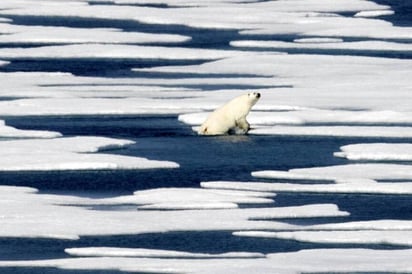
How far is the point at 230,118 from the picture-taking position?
500 inches

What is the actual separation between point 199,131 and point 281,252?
4.23 meters

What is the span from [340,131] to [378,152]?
3.91ft

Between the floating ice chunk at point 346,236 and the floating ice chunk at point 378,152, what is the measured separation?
2531 mm

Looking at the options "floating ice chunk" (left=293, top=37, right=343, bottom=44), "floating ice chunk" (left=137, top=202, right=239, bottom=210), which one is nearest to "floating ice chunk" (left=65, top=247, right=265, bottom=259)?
"floating ice chunk" (left=137, top=202, right=239, bottom=210)

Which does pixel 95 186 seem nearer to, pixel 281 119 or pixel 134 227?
pixel 134 227

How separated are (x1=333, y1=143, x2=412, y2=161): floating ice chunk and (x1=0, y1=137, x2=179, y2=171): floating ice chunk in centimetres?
121

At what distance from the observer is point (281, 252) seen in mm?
8664

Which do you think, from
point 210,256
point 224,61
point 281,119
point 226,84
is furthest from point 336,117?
point 210,256

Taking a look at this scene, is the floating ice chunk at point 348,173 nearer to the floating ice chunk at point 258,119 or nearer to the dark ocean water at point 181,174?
the dark ocean water at point 181,174

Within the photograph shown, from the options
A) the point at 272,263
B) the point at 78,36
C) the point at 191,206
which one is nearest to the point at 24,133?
the point at 191,206

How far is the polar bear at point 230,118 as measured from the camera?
41.7 feet

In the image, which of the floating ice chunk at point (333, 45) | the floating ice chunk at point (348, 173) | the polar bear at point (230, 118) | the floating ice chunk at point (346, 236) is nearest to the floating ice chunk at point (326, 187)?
the floating ice chunk at point (348, 173)

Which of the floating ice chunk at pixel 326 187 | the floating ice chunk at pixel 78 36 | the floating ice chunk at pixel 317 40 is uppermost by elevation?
the floating ice chunk at pixel 326 187

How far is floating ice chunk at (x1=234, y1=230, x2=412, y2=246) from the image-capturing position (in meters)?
8.88
